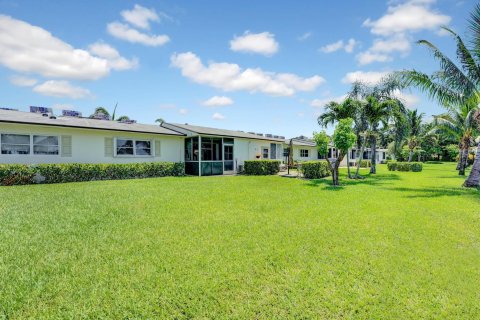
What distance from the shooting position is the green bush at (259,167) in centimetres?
2158

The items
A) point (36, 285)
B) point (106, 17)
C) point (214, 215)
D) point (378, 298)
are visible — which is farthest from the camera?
point (106, 17)

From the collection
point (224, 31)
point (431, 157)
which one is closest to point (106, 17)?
point (224, 31)

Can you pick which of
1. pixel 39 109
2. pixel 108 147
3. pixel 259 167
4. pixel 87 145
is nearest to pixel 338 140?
pixel 259 167

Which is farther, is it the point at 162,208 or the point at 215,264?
the point at 162,208

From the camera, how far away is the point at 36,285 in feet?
11.8

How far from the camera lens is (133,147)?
1856cm

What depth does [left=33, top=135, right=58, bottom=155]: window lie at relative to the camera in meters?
14.7

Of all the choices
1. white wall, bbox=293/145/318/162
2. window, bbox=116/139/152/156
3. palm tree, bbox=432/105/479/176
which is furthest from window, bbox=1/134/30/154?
palm tree, bbox=432/105/479/176

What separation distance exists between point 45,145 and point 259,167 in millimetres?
15053

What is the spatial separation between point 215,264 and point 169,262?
2.69 feet

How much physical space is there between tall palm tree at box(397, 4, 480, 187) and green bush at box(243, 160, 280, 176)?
11354 millimetres

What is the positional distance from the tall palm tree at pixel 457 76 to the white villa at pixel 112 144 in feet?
46.5

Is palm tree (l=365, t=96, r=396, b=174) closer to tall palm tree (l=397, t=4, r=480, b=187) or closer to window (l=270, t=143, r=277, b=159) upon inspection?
tall palm tree (l=397, t=4, r=480, b=187)

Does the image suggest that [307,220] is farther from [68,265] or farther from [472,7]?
[472,7]
